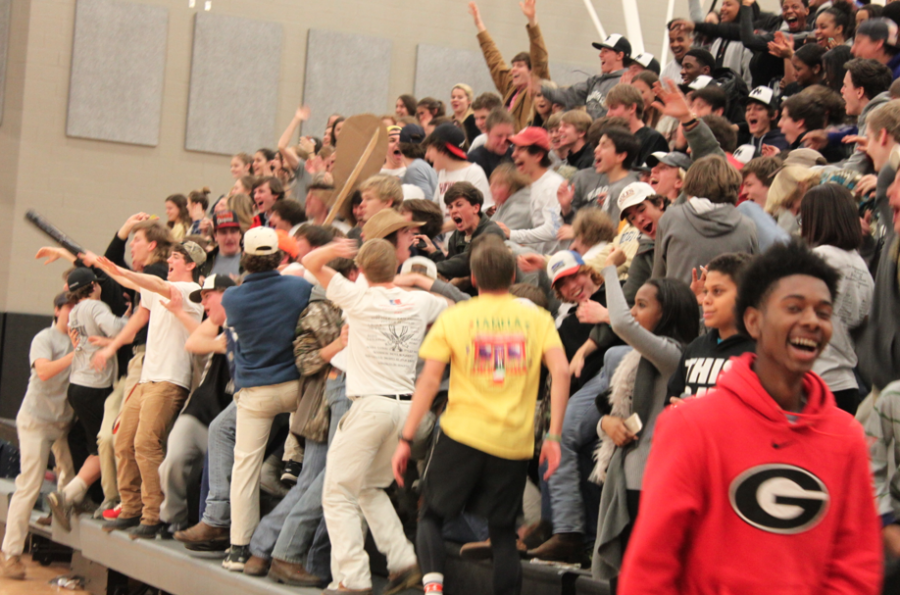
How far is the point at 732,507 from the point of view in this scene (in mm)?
1781

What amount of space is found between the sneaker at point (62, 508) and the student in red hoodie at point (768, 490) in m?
5.43

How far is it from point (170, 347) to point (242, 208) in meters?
1.77

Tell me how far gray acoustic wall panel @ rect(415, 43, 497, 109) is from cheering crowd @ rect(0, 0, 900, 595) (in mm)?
4507

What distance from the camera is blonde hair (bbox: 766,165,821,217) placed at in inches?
169

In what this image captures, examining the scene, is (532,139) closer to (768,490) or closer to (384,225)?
(384,225)

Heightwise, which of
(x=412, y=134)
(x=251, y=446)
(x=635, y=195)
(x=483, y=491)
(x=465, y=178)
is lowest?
(x=251, y=446)

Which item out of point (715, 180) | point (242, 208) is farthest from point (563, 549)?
point (242, 208)

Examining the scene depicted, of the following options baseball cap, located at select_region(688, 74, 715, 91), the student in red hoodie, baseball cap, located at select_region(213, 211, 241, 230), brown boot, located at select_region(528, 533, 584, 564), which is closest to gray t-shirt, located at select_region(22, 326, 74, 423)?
baseball cap, located at select_region(213, 211, 241, 230)

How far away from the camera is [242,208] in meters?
7.20

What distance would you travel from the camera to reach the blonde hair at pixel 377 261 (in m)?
4.23

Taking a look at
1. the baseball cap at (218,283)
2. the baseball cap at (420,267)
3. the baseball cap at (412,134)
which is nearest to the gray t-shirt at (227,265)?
the baseball cap at (218,283)

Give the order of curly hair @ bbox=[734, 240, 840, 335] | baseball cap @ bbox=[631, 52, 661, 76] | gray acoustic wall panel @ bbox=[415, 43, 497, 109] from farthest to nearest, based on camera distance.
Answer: gray acoustic wall panel @ bbox=[415, 43, 497, 109] → baseball cap @ bbox=[631, 52, 661, 76] → curly hair @ bbox=[734, 240, 840, 335]

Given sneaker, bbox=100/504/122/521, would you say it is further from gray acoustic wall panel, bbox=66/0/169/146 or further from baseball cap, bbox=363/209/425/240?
gray acoustic wall panel, bbox=66/0/169/146

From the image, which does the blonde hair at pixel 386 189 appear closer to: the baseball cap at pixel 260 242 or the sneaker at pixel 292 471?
the baseball cap at pixel 260 242
